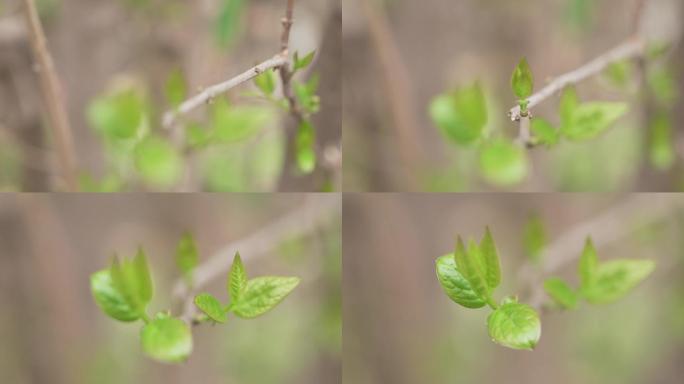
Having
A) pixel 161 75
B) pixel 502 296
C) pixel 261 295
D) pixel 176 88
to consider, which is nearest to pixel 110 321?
pixel 161 75

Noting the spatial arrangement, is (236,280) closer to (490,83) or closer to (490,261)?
(490,261)

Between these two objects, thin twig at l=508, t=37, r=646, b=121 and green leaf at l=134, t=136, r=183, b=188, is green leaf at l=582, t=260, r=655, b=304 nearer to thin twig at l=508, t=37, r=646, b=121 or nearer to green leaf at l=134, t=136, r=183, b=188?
thin twig at l=508, t=37, r=646, b=121

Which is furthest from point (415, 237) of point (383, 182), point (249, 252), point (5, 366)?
point (5, 366)

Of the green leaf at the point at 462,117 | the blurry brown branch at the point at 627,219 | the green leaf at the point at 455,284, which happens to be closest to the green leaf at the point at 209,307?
the green leaf at the point at 455,284

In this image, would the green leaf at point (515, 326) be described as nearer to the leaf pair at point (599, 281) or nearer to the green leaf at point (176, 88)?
the leaf pair at point (599, 281)

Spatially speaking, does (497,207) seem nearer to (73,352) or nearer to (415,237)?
(415,237)

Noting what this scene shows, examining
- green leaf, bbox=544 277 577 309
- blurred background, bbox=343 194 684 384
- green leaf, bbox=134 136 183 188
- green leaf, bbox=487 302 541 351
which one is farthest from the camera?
blurred background, bbox=343 194 684 384

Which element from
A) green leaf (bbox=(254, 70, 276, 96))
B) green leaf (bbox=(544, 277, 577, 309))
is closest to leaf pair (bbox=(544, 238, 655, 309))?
green leaf (bbox=(544, 277, 577, 309))
